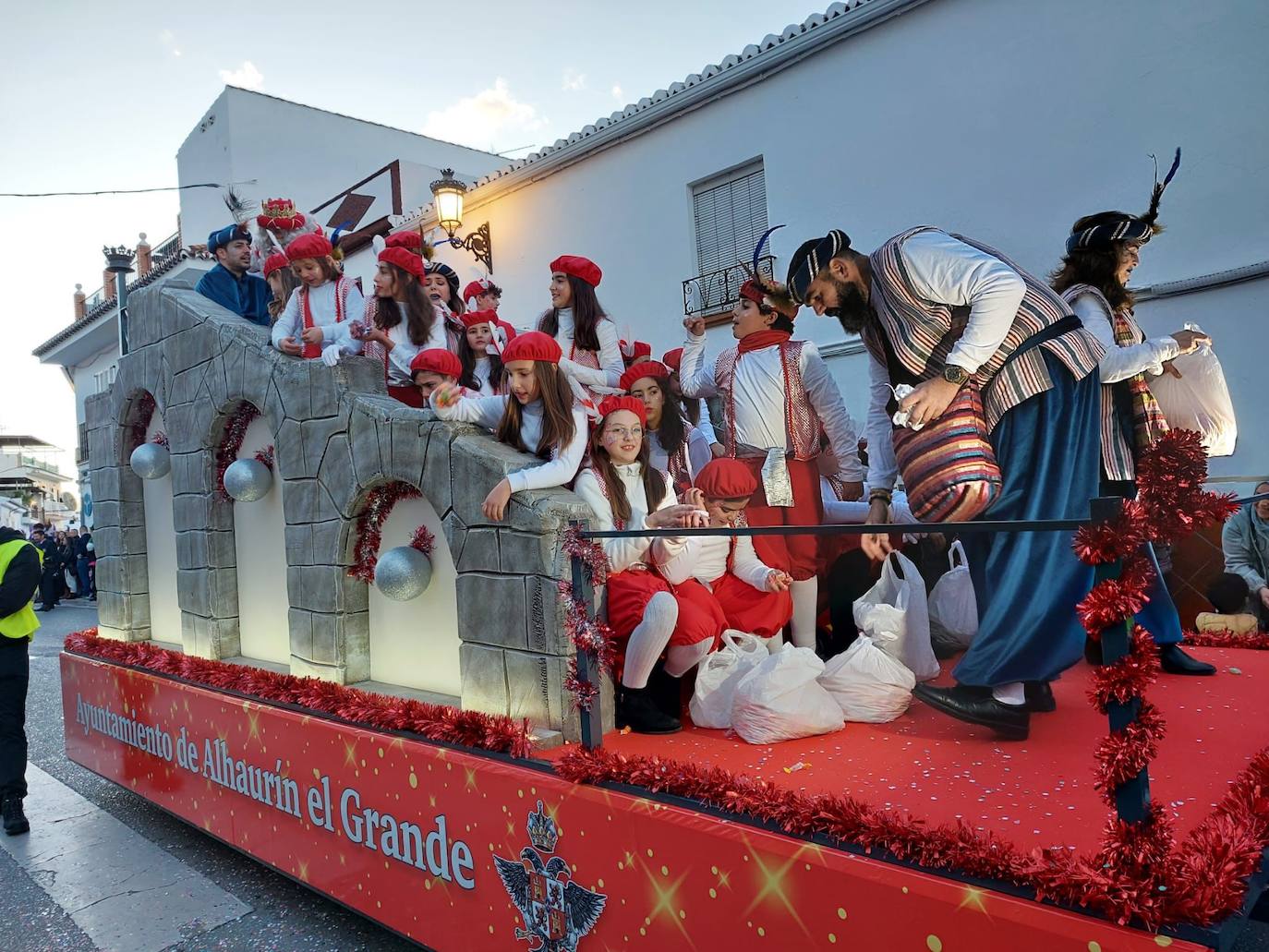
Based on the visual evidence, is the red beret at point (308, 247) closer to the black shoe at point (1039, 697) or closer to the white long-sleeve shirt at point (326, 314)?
the white long-sleeve shirt at point (326, 314)

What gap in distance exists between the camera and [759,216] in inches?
327

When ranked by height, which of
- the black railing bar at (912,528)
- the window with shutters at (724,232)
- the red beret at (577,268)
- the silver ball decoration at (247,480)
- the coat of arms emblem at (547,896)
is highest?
the window with shutters at (724,232)

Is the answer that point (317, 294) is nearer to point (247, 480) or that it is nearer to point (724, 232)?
point (247, 480)

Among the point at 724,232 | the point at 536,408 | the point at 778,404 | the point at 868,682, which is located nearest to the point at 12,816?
the point at 536,408

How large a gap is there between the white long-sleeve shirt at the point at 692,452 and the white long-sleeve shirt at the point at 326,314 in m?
1.40

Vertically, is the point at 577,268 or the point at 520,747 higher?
the point at 577,268

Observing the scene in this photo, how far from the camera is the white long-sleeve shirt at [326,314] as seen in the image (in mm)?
3891

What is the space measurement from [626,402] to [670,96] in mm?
6822

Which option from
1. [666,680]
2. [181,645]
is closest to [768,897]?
[666,680]

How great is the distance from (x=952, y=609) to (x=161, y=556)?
14.6 feet

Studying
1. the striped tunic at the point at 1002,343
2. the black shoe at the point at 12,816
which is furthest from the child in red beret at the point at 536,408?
the black shoe at the point at 12,816

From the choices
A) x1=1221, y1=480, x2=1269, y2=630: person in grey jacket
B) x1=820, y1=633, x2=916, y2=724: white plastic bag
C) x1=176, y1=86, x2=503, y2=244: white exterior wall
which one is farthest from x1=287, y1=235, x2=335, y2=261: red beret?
x1=176, y1=86, x2=503, y2=244: white exterior wall

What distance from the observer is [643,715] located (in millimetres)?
2322

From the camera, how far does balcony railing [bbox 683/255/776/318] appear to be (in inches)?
335
